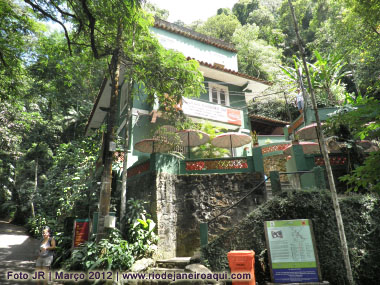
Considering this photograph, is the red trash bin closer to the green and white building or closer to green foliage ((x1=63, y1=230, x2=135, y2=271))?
green foliage ((x1=63, y1=230, x2=135, y2=271))

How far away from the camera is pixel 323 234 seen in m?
7.32

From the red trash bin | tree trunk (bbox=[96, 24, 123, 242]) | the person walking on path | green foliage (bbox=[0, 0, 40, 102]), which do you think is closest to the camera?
the red trash bin

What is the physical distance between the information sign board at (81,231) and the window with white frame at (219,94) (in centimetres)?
1087

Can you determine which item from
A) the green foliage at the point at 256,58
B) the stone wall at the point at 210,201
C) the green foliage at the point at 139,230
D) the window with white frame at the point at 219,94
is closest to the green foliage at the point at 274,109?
the green foliage at the point at 256,58

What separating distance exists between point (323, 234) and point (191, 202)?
4508 millimetres

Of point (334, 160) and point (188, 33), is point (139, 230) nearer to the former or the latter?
point (334, 160)

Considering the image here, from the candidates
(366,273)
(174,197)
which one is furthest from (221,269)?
(366,273)

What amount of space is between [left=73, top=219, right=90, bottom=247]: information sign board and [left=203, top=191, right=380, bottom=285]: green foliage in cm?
438

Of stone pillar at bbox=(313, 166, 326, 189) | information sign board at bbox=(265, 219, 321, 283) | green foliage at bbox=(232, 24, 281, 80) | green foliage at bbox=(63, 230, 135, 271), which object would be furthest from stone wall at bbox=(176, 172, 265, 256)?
green foliage at bbox=(232, 24, 281, 80)

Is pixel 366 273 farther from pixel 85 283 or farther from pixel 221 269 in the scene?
pixel 85 283

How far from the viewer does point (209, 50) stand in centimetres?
1995

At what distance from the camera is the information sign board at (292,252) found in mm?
6156

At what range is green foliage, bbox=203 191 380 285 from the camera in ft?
23.0

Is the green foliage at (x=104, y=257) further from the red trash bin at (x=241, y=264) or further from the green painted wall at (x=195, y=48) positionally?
the green painted wall at (x=195, y=48)
